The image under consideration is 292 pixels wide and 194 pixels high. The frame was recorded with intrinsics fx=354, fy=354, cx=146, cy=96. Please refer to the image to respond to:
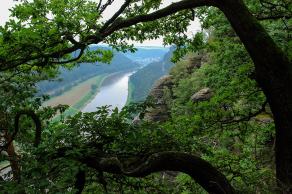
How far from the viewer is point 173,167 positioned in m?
6.96

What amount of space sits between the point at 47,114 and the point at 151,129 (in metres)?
3.61

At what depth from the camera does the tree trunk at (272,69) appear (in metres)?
7.34

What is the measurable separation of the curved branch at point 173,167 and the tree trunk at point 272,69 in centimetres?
140

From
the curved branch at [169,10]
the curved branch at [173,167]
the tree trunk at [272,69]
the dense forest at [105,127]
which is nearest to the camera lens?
the dense forest at [105,127]

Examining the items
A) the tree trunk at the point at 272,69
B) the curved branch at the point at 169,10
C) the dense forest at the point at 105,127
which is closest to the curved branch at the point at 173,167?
the dense forest at the point at 105,127

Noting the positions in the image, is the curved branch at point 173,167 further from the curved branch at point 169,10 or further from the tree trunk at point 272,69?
the curved branch at point 169,10

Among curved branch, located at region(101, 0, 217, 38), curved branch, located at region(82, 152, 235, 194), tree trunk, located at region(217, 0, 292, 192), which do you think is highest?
curved branch, located at region(101, 0, 217, 38)

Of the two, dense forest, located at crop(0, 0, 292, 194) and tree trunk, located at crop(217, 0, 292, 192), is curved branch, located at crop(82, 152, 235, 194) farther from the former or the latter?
tree trunk, located at crop(217, 0, 292, 192)

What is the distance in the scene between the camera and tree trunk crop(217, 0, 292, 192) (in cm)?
734

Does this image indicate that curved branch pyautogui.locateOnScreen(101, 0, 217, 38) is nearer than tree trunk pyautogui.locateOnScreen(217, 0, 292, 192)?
No

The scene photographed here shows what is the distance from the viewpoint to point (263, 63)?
24.3ft

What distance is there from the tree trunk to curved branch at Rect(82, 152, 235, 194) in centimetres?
140

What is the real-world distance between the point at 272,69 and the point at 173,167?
9.51 ft

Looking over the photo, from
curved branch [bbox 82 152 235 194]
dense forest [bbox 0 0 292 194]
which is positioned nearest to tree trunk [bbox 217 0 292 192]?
dense forest [bbox 0 0 292 194]
